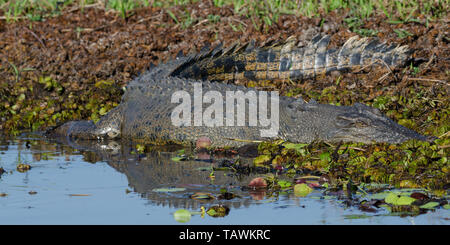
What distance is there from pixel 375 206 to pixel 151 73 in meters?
4.72

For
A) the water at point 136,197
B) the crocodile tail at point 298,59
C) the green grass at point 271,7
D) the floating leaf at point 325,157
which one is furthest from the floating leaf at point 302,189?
the green grass at point 271,7

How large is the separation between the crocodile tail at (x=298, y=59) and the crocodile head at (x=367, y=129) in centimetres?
233

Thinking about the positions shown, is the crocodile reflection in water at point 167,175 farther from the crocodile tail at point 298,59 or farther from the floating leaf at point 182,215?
the crocodile tail at point 298,59

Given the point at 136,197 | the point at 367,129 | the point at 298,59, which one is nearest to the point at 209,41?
the point at 298,59

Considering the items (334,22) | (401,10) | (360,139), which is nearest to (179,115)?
(360,139)

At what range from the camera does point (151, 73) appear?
874 cm

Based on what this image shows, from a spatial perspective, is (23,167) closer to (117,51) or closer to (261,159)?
(261,159)

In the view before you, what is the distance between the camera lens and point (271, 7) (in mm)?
11586

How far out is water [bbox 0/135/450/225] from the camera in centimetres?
448

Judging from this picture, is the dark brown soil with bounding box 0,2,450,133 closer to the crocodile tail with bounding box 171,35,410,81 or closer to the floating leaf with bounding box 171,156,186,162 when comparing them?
the crocodile tail with bounding box 171,35,410,81

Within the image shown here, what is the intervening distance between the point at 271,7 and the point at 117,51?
2804mm

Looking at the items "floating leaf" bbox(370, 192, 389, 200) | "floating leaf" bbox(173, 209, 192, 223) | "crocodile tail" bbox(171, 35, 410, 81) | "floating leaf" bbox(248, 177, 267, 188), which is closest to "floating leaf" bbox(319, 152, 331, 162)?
"floating leaf" bbox(248, 177, 267, 188)

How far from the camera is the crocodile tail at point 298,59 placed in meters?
9.13

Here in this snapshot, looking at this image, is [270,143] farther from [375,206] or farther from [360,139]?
[375,206]
